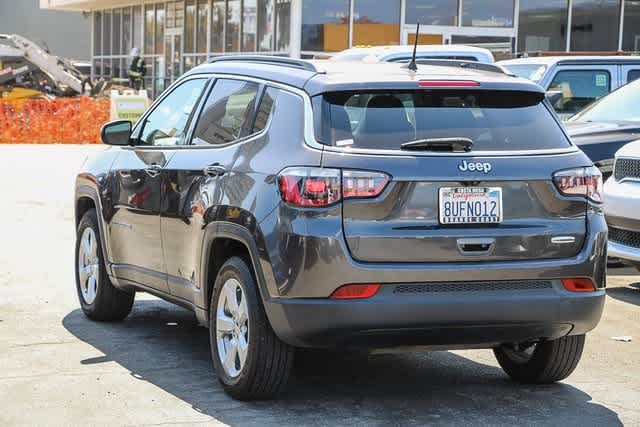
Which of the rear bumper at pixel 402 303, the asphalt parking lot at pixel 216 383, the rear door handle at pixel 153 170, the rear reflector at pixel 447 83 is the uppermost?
the rear reflector at pixel 447 83

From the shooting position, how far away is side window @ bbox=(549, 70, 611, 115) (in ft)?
50.4

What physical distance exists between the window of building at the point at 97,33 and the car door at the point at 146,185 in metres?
43.0

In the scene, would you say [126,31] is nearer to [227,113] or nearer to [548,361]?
[227,113]

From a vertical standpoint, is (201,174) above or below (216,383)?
above

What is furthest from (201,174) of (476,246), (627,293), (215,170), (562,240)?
(627,293)

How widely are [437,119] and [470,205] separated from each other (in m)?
0.46

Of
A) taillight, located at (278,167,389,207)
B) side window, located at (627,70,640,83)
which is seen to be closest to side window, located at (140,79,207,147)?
taillight, located at (278,167,389,207)

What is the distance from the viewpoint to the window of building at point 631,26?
3450 centimetres

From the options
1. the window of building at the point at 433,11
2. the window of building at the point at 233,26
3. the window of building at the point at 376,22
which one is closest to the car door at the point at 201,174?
the window of building at the point at 376,22

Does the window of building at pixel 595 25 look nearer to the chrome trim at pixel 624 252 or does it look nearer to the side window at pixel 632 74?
the side window at pixel 632 74

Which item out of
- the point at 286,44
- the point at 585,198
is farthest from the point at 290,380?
the point at 286,44

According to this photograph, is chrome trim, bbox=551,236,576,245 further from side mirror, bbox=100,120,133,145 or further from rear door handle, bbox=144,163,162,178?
side mirror, bbox=100,120,133,145

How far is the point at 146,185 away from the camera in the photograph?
7711 millimetres

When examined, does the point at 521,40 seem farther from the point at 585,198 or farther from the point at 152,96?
the point at 585,198
